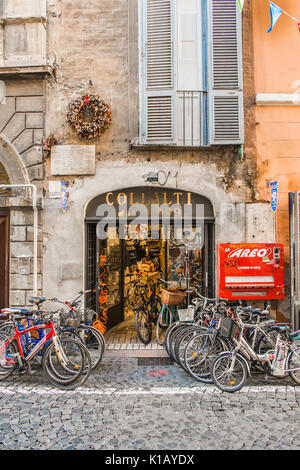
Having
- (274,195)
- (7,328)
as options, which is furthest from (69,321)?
(274,195)

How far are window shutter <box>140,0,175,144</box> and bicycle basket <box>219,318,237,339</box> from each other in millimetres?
4055

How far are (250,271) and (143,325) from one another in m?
2.50

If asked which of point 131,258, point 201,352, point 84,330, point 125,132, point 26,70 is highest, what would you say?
point 26,70

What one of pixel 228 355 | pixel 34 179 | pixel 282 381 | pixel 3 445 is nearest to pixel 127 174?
pixel 34 179

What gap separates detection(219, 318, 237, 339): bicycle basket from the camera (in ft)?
16.9

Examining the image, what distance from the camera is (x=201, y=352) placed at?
5.48 m

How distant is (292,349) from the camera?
16.7 ft

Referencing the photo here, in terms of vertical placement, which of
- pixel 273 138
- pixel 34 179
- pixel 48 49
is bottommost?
pixel 34 179

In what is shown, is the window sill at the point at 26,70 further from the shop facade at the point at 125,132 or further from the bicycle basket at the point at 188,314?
the bicycle basket at the point at 188,314

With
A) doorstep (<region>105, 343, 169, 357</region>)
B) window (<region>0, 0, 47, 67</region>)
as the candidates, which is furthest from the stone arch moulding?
doorstep (<region>105, 343, 169, 357</region>)

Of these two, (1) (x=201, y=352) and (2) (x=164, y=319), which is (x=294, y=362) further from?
(2) (x=164, y=319)

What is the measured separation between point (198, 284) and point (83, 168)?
370 centimetres

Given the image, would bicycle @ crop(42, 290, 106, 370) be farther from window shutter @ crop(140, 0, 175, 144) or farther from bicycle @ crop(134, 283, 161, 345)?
window shutter @ crop(140, 0, 175, 144)
